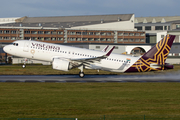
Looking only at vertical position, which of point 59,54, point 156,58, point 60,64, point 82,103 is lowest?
point 82,103

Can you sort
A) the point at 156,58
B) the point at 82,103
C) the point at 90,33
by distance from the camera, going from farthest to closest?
the point at 90,33 < the point at 156,58 < the point at 82,103

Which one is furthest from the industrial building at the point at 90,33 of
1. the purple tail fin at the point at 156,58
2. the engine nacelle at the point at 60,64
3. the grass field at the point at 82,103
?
the grass field at the point at 82,103

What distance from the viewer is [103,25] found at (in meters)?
150

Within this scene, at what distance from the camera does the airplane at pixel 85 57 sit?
41.0 m

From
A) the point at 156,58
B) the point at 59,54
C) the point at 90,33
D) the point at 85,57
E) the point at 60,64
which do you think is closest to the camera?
the point at 60,64

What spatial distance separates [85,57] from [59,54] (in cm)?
424

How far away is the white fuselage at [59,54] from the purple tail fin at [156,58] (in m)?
1.17

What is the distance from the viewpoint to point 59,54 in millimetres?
41500

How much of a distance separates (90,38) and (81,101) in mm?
122871

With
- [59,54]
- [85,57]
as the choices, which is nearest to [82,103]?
[59,54]

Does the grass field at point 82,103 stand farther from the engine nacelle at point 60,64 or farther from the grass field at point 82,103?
the engine nacelle at point 60,64

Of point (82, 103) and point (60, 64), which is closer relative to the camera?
point (82, 103)

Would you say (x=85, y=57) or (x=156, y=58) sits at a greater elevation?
(x=85, y=57)

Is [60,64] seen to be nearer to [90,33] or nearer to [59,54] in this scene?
[59,54]
